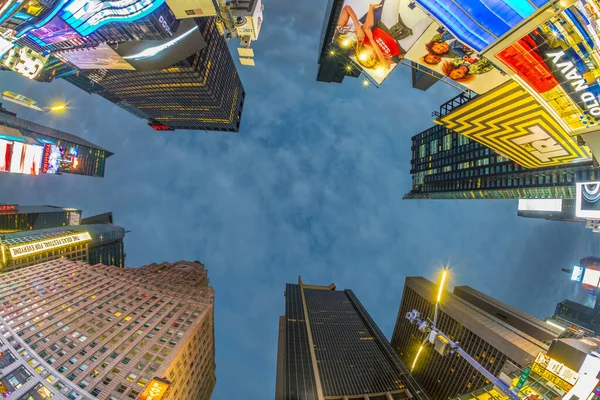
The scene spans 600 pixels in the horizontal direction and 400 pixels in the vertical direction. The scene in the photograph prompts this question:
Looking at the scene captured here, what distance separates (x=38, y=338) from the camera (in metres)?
41.0

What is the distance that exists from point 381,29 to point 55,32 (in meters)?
52.6

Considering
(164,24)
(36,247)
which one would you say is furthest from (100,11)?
(36,247)

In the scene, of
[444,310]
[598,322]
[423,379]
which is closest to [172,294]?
[444,310]

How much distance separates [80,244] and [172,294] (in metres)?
73.8

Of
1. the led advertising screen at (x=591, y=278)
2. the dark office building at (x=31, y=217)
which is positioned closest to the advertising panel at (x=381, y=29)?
the led advertising screen at (x=591, y=278)

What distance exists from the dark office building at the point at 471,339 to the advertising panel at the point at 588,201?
59497 mm

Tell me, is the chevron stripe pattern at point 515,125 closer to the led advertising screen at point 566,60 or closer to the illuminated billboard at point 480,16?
the led advertising screen at point 566,60

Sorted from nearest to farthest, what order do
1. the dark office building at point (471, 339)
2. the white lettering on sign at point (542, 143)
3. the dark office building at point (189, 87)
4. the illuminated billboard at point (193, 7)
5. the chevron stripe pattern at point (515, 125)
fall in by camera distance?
the illuminated billboard at point (193, 7) < the chevron stripe pattern at point (515, 125) < the white lettering on sign at point (542, 143) < the dark office building at point (471, 339) < the dark office building at point (189, 87)

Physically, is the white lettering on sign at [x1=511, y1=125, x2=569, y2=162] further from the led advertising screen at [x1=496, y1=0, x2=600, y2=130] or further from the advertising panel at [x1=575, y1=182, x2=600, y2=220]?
the led advertising screen at [x1=496, y1=0, x2=600, y2=130]

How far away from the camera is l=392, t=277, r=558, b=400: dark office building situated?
71.2 m

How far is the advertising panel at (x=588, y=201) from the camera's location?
63.4 feet

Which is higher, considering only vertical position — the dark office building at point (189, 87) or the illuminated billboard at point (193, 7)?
the dark office building at point (189, 87)

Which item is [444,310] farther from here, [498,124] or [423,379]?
[498,124]

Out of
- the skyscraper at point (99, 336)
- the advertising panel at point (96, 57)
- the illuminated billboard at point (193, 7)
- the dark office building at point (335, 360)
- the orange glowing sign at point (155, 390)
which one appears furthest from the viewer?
the dark office building at point (335, 360)
